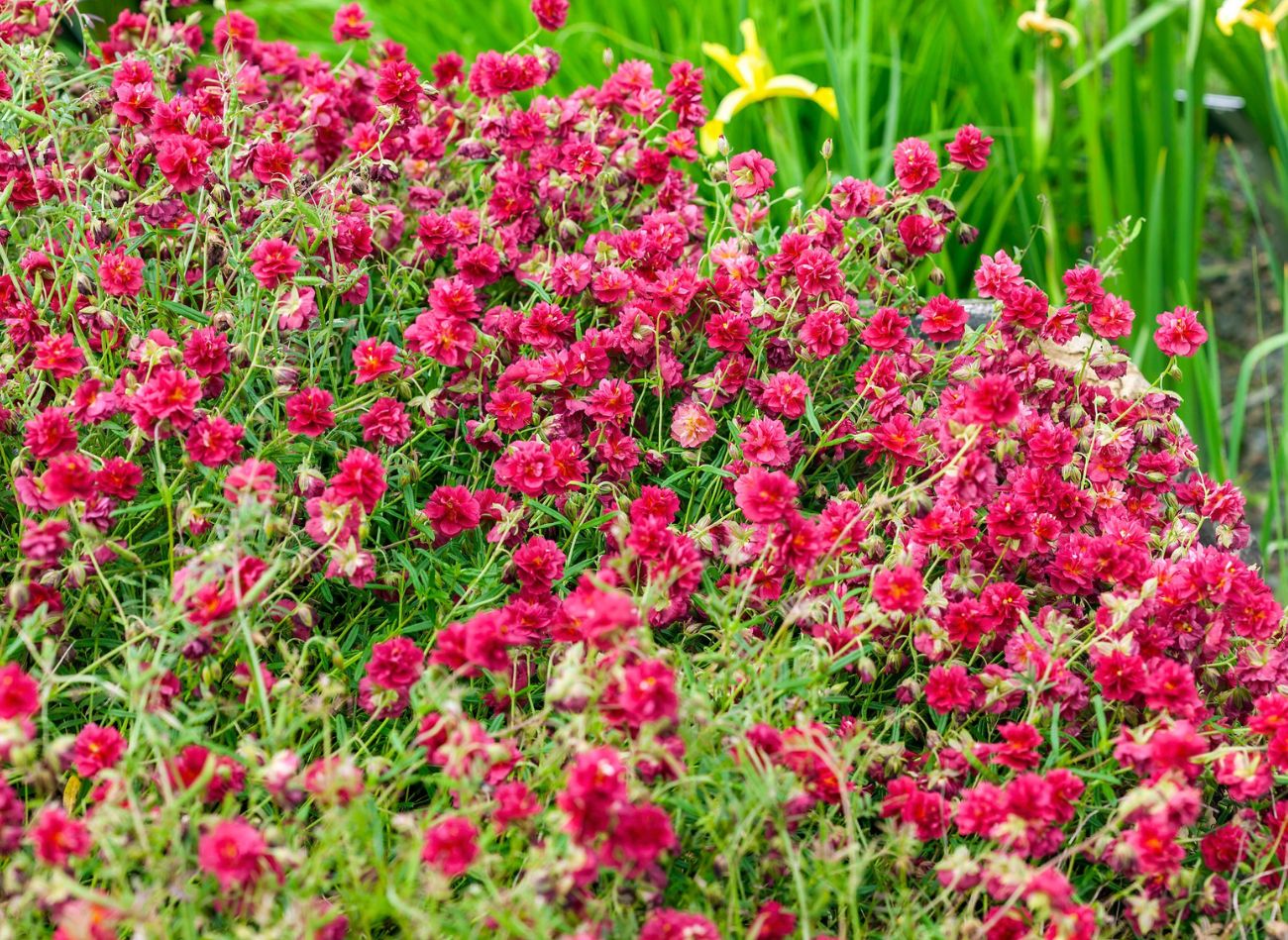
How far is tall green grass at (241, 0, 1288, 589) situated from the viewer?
237 cm

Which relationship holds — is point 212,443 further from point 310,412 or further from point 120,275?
point 120,275

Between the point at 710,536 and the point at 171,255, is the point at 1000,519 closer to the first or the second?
the point at 710,536

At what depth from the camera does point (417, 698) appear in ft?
3.79

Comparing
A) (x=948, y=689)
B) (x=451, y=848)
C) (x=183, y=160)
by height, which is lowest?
(x=948, y=689)

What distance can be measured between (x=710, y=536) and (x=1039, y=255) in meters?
1.45

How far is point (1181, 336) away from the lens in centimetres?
151

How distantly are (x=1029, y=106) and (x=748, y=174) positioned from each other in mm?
1229

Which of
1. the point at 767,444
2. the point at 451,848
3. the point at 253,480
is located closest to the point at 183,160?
the point at 253,480

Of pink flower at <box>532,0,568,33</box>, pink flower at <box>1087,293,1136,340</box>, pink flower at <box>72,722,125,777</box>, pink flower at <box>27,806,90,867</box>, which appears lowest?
pink flower at <box>72,722,125,777</box>

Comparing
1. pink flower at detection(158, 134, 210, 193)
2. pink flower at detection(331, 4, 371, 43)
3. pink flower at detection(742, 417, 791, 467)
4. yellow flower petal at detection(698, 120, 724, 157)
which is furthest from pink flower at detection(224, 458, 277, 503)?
yellow flower petal at detection(698, 120, 724, 157)

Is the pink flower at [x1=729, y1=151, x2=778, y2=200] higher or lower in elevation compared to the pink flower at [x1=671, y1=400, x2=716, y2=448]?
higher

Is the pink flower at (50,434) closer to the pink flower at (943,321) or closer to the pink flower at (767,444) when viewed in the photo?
the pink flower at (767,444)

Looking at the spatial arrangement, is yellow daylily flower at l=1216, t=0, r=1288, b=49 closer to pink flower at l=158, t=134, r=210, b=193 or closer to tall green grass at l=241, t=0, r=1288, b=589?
tall green grass at l=241, t=0, r=1288, b=589

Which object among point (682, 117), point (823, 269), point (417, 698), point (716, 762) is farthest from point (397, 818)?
point (682, 117)
